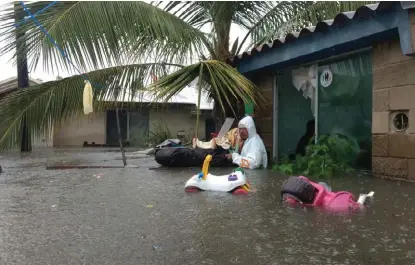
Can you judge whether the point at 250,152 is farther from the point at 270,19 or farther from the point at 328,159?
the point at 270,19

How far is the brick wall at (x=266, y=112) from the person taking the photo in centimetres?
813

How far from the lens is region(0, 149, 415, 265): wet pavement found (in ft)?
8.03

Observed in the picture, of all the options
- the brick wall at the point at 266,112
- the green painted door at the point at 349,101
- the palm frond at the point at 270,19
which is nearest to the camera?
the green painted door at the point at 349,101

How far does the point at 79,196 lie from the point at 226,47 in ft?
16.7

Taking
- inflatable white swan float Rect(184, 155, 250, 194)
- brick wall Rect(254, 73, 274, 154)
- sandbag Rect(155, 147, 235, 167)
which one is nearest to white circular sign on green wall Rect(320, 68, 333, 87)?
brick wall Rect(254, 73, 274, 154)

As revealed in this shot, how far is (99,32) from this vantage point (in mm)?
6992

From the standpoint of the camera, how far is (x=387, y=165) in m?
5.49

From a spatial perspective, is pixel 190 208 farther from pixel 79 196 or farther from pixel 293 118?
pixel 293 118

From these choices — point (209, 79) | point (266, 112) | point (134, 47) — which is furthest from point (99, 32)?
point (266, 112)

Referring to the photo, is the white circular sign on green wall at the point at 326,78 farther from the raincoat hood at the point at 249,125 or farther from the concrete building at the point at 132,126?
the concrete building at the point at 132,126

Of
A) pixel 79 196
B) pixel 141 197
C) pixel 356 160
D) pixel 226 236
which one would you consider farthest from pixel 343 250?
pixel 356 160

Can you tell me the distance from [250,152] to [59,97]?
3867mm

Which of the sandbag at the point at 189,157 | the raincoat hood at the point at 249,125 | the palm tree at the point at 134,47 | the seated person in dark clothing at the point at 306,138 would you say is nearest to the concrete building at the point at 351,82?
the seated person in dark clothing at the point at 306,138

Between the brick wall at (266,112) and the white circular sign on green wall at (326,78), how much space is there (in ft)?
4.30
